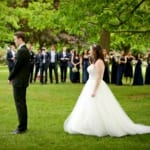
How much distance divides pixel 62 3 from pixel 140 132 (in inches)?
514

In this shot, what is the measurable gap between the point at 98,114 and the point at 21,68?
6.71ft

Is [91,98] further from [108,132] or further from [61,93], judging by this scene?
[61,93]

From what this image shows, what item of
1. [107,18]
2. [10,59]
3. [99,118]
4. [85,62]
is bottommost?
[85,62]

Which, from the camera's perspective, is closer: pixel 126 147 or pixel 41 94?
pixel 126 147

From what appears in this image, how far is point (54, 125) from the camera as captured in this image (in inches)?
517

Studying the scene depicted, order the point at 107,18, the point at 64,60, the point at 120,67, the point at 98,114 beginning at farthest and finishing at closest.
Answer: the point at 64,60 < the point at 120,67 < the point at 107,18 < the point at 98,114

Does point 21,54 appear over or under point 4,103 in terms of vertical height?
over

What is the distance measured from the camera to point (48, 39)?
48875mm

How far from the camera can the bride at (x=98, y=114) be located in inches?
459

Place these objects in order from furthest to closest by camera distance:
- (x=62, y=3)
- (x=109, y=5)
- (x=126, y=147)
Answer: (x=62, y=3) < (x=109, y=5) < (x=126, y=147)

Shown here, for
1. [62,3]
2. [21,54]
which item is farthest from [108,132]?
[62,3]

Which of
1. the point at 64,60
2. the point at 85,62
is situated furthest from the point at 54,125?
the point at 64,60

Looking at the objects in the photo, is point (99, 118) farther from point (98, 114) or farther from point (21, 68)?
point (21, 68)

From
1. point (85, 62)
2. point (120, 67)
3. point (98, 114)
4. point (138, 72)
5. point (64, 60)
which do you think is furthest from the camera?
point (138, 72)
